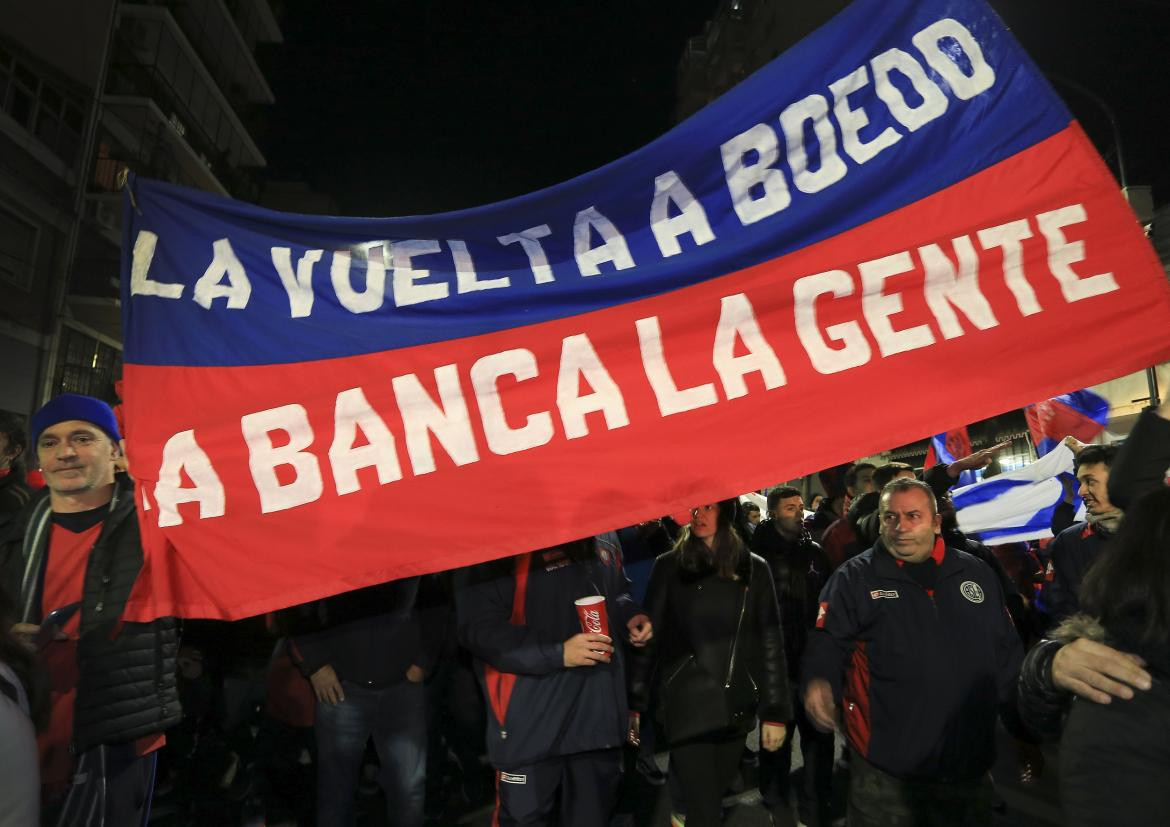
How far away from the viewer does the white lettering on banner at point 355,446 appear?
9.12 ft

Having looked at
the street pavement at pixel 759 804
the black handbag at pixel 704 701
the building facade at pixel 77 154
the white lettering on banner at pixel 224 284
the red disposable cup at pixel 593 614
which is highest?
the building facade at pixel 77 154

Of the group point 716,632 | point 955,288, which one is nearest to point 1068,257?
point 955,288

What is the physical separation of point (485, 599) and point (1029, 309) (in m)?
2.35

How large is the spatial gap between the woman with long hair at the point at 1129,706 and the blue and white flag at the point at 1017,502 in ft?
20.2

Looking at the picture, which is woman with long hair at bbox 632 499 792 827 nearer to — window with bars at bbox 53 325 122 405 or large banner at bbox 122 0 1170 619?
large banner at bbox 122 0 1170 619

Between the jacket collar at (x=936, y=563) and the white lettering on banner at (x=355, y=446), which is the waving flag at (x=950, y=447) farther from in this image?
the white lettering on banner at (x=355, y=446)

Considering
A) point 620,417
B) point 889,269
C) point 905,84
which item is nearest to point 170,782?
point 620,417

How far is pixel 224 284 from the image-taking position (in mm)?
3039

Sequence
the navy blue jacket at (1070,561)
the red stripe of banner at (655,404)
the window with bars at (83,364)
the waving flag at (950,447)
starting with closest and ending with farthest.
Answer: the red stripe of banner at (655,404)
the navy blue jacket at (1070,561)
the waving flag at (950,447)
the window with bars at (83,364)

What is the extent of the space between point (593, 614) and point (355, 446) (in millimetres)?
1188

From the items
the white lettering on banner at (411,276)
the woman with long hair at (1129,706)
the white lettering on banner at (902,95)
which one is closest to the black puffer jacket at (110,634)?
the white lettering on banner at (411,276)

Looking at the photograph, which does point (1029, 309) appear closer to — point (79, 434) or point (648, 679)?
point (648, 679)

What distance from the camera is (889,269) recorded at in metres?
2.82

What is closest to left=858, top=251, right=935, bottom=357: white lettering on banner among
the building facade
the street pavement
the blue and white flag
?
the street pavement
